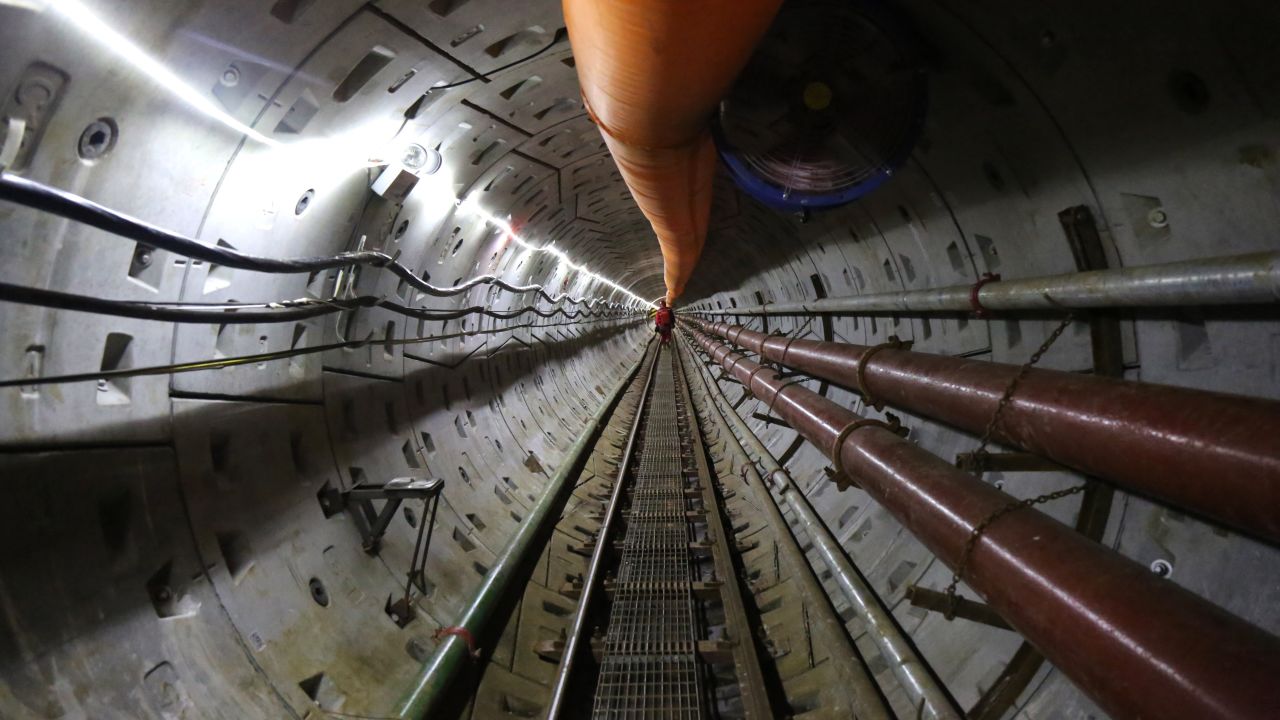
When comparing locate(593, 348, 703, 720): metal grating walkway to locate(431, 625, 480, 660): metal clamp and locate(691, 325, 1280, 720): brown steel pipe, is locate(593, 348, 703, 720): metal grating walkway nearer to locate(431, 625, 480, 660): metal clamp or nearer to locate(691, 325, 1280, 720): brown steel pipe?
locate(431, 625, 480, 660): metal clamp

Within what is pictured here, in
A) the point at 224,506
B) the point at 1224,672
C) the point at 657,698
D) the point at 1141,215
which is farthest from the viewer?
the point at 657,698

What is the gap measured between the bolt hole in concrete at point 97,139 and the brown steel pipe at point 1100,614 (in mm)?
3428

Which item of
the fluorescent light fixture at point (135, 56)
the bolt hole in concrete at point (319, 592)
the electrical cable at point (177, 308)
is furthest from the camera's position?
the bolt hole in concrete at point (319, 592)

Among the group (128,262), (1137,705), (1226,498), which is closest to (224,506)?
(128,262)

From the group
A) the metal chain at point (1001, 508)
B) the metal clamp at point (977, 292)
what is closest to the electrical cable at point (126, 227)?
the metal chain at point (1001, 508)

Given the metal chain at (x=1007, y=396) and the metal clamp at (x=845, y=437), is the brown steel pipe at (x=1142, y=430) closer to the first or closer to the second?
the metal chain at (x=1007, y=396)

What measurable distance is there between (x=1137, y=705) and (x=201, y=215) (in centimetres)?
371

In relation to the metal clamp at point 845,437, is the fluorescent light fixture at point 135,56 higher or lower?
higher

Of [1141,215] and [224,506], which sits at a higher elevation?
[1141,215]

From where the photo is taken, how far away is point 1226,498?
4.75 feet

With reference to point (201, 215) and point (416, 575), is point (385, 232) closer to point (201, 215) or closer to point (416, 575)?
point (201, 215)

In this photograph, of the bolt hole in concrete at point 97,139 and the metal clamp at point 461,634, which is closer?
the bolt hole in concrete at point 97,139

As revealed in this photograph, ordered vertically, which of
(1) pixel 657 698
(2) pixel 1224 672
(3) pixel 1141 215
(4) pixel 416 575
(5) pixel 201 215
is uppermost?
(5) pixel 201 215

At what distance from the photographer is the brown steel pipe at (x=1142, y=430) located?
140 cm
